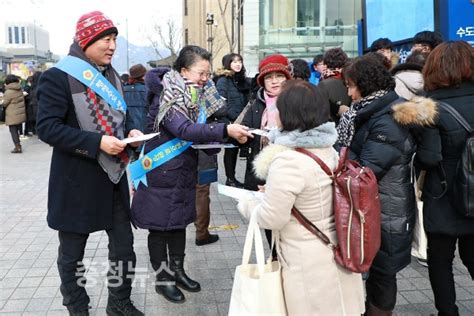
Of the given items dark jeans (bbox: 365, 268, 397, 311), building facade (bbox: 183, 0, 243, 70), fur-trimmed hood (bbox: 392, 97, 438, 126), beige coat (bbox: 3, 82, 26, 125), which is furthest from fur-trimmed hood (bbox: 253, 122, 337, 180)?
building facade (bbox: 183, 0, 243, 70)

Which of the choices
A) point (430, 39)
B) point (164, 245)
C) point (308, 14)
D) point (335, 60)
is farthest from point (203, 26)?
point (164, 245)

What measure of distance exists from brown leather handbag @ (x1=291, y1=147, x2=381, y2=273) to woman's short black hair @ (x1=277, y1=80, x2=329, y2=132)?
129 millimetres

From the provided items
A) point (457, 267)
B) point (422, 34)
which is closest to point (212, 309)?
point (457, 267)

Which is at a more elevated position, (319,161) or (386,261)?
(319,161)

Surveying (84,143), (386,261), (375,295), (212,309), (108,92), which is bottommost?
(212,309)

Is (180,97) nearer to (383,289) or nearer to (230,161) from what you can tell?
(383,289)

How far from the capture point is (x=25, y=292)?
3.87 metres

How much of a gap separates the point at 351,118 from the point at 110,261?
1899 millimetres

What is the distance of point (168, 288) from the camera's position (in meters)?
3.73

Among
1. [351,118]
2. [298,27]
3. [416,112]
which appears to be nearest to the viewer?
[416,112]

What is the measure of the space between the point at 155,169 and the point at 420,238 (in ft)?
6.22

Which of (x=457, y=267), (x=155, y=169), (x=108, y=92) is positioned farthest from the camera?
(x=457, y=267)

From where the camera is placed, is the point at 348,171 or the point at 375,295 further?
the point at 375,295

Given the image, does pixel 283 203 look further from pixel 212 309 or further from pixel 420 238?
pixel 212 309
